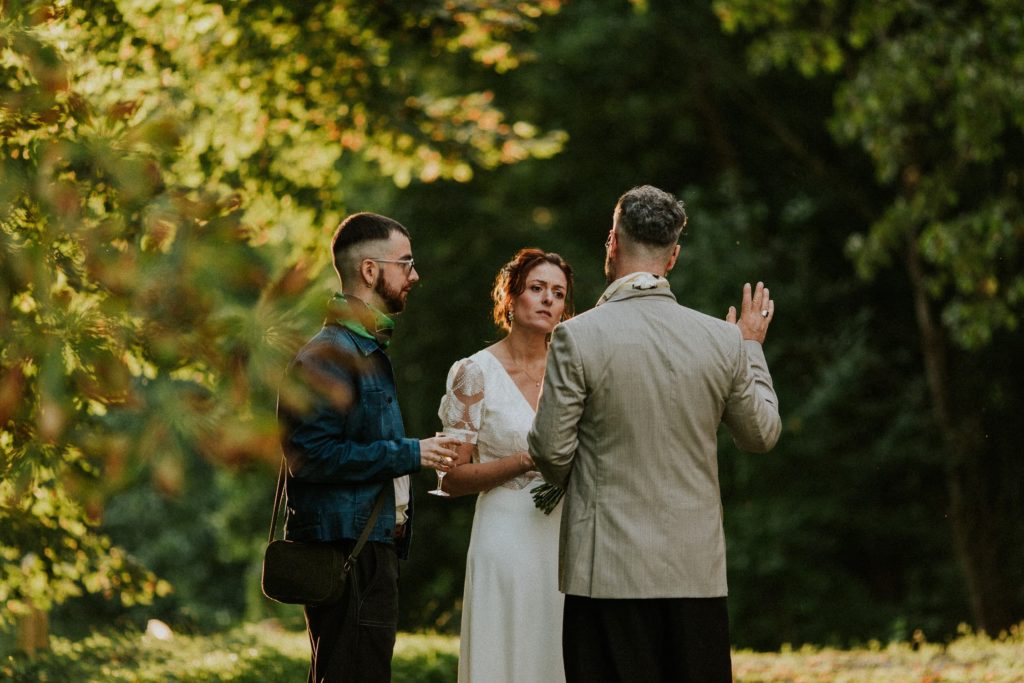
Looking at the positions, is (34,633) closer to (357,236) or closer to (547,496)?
(547,496)

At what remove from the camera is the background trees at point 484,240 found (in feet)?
7.66

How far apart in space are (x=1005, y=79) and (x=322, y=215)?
5.41 meters

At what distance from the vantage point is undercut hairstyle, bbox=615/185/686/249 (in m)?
3.79

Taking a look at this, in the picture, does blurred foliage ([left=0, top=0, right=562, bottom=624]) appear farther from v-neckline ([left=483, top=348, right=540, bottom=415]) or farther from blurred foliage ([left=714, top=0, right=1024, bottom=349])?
blurred foliage ([left=714, top=0, right=1024, bottom=349])

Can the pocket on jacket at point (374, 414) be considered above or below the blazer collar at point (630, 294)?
below

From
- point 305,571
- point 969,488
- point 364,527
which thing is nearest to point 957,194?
point 969,488

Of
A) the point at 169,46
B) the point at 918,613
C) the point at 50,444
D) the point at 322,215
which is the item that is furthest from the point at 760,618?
the point at 50,444

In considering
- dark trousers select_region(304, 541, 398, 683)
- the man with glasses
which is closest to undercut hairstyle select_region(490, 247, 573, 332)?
the man with glasses

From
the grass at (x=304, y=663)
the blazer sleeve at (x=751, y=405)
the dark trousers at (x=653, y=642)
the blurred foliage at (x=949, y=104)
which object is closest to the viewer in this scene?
the dark trousers at (x=653, y=642)

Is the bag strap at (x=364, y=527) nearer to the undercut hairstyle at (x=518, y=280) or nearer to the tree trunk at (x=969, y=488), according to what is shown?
the undercut hairstyle at (x=518, y=280)

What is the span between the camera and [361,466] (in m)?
3.91

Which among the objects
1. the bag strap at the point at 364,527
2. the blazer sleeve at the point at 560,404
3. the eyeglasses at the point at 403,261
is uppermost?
the eyeglasses at the point at 403,261

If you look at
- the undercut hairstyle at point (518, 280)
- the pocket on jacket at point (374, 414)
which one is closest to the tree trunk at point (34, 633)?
the undercut hairstyle at point (518, 280)

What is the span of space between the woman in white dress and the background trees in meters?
1.05
